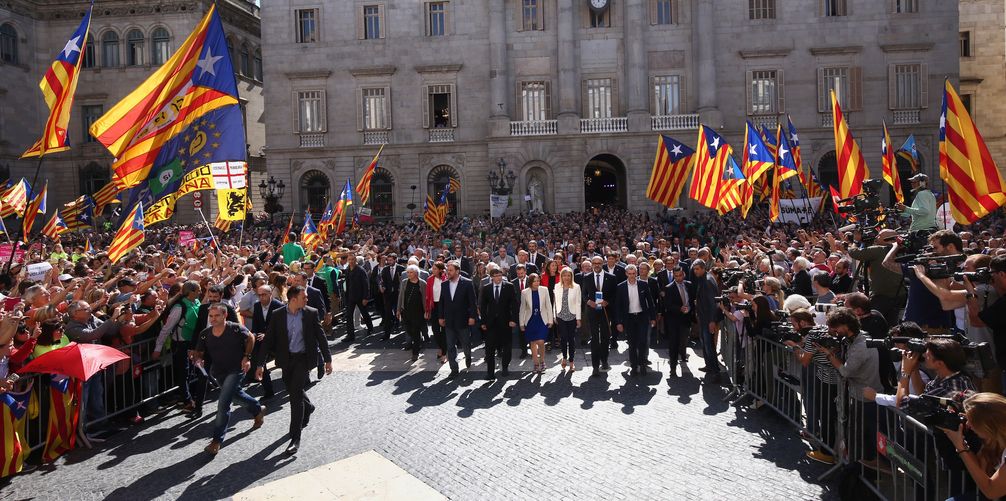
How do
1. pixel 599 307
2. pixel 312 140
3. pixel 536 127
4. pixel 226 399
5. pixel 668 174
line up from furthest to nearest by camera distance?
pixel 312 140 → pixel 536 127 → pixel 668 174 → pixel 599 307 → pixel 226 399

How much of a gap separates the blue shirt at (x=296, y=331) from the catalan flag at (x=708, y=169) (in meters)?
10.5

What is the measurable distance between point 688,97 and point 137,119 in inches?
1204

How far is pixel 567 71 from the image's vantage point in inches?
1371

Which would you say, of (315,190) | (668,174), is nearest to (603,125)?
(315,190)

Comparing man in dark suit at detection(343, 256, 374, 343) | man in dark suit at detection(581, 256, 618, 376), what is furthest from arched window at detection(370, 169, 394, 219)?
man in dark suit at detection(581, 256, 618, 376)

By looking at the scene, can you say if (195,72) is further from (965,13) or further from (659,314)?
(965,13)

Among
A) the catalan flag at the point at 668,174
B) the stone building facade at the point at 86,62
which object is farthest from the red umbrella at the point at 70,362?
the stone building facade at the point at 86,62

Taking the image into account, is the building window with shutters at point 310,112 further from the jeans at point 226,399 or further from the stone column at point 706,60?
the jeans at point 226,399

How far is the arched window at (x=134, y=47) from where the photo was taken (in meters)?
41.1

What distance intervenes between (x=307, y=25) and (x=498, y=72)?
38.9 ft

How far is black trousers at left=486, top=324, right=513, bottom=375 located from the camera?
1062 cm

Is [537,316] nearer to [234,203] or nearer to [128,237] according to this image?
[128,237]

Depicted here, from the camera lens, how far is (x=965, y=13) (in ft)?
131

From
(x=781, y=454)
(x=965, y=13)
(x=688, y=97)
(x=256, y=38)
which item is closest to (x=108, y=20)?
(x=256, y=38)
